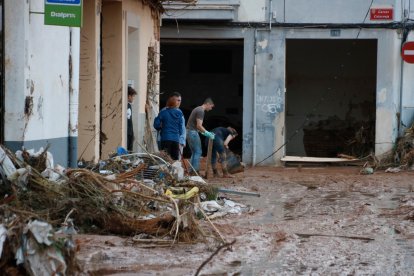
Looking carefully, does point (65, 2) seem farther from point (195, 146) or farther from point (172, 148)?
point (195, 146)

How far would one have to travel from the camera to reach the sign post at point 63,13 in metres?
10.9

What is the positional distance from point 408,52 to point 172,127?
816cm

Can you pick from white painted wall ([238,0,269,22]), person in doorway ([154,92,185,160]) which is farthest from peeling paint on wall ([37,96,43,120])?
white painted wall ([238,0,269,22])

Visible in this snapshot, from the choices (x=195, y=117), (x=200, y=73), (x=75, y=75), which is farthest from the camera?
(x=200, y=73)

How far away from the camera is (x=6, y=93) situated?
36.2 feet

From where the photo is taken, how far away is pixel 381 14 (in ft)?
71.4

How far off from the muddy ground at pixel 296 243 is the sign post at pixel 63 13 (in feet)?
10.4

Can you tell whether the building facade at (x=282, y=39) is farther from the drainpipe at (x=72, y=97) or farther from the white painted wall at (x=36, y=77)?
the white painted wall at (x=36, y=77)

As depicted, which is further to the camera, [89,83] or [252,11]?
[252,11]

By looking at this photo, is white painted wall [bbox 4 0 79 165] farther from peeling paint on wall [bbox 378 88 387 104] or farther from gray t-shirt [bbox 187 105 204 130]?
peeling paint on wall [bbox 378 88 387 104]

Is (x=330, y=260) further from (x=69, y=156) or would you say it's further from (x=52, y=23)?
(x=69, y=156)

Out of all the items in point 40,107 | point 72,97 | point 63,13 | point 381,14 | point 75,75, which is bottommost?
point 40,107

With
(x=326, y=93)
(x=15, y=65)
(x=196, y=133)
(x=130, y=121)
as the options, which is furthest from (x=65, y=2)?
Result: (x=326, y=93)

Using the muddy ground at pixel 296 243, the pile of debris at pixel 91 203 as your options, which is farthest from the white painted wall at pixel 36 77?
the muddy ground at pixel 296 243
